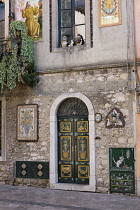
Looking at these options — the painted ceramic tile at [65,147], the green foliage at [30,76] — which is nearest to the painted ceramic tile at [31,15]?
the green foliage at [30,76]

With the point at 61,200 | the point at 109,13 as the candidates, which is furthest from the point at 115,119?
the point at 109,13

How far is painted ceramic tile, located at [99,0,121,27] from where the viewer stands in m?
9.60

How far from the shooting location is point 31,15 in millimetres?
10922

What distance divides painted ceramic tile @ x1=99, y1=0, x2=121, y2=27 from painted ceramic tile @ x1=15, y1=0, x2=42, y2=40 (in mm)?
2183

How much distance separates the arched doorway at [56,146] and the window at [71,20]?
1934 millimetres

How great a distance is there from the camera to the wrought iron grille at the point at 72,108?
10.2 m

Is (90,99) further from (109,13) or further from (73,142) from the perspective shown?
(109,13)

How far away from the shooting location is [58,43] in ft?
34.8

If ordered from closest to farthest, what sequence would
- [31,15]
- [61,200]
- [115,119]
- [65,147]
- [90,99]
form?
[61,200] < [115,119] < [90,99] < [65,147] < [31,15]

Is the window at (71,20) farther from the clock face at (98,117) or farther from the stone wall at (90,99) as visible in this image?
the clock face at (98,117)

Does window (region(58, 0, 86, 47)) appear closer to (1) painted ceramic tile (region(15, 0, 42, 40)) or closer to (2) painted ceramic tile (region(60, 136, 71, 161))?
(1) painted ceramic tile (region(15, 0, 42, 40))

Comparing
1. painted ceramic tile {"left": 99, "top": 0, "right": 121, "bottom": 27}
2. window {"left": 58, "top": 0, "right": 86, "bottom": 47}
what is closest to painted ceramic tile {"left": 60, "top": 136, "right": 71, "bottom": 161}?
window {"left": 58, "top": 0, "right": 86, "bottom": 47}

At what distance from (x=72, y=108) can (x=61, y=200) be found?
3.03m

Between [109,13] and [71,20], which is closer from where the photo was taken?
[109,13]
